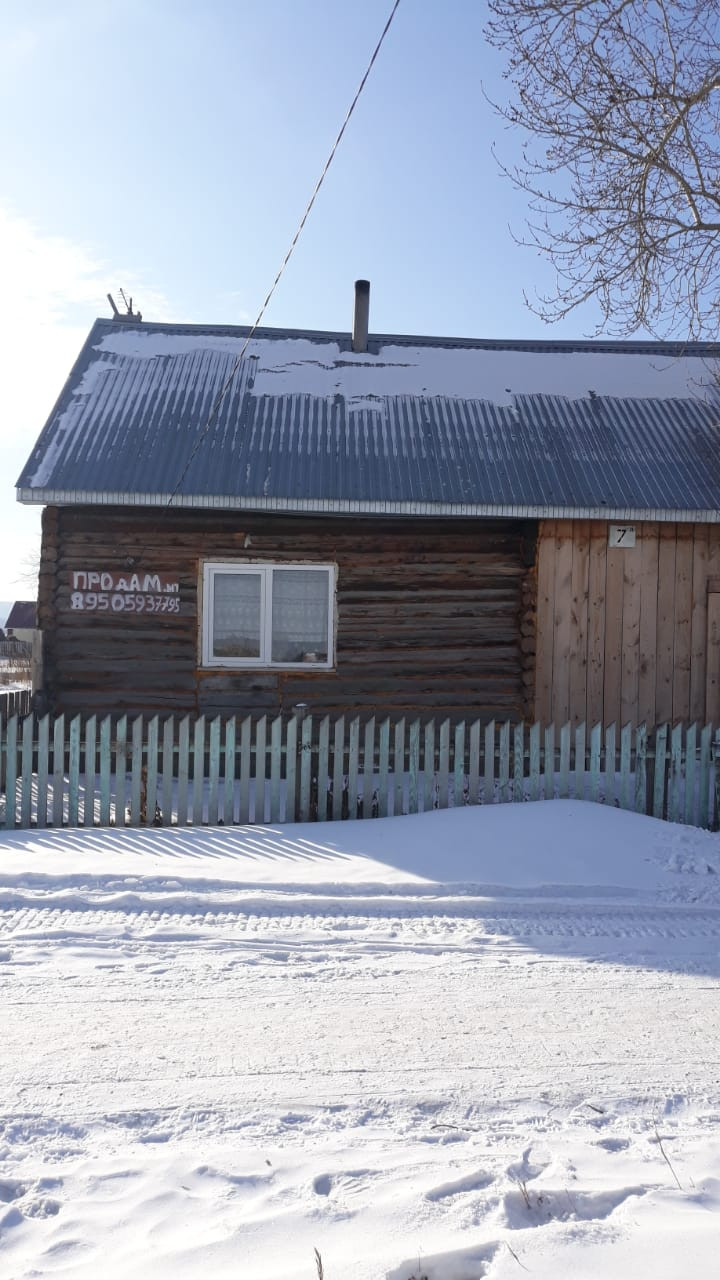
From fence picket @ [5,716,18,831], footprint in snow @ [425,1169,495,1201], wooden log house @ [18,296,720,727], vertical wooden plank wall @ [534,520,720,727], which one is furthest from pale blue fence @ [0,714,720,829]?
footprint in snow @ [425,1169,495,1201]

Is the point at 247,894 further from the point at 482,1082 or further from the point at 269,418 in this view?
the point at 269,418

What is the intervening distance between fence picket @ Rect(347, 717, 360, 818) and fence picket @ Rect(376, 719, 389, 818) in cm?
25

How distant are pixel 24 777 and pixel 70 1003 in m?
4.28

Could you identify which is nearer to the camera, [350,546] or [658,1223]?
[658,1223]

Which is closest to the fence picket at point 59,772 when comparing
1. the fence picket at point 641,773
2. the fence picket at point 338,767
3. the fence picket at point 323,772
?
the fence picket at point 323,772

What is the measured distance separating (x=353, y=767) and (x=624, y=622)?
4.98m

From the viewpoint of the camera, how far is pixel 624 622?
11.2 m

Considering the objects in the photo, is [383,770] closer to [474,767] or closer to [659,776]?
[474,767]

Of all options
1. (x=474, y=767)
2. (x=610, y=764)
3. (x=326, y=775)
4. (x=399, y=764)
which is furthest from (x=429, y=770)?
(x=610, y=764)

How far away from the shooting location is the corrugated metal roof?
1062 cm

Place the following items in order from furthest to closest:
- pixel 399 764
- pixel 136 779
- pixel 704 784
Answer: pixel 704 784
pixel 399 764
pixel 136 779

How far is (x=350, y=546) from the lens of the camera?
11.2 m

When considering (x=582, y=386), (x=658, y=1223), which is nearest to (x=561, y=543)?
(x=582, y=386)

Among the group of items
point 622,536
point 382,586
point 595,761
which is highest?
point 622,536
